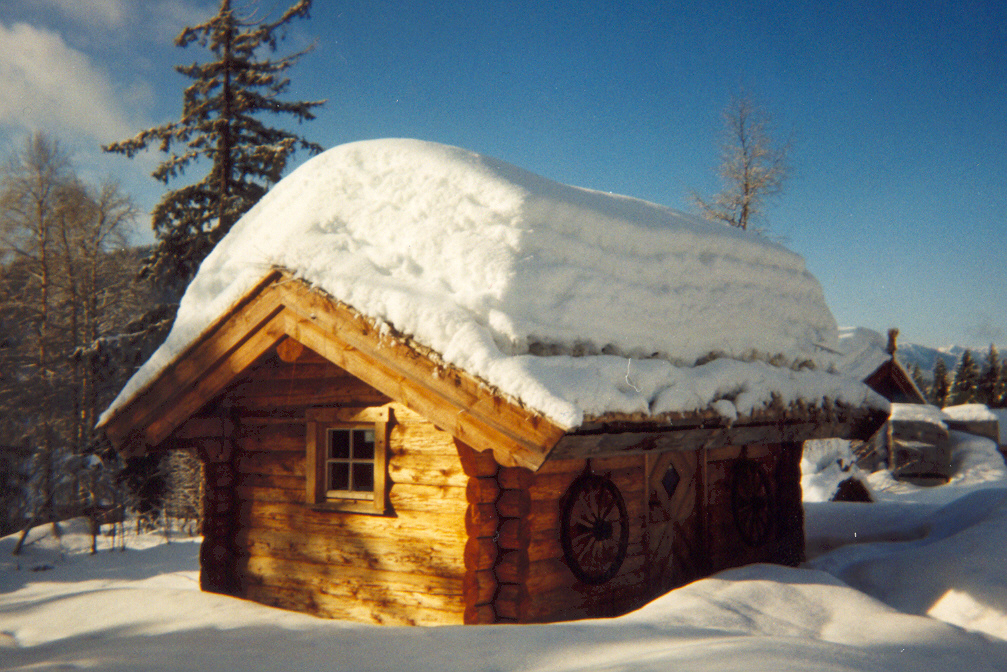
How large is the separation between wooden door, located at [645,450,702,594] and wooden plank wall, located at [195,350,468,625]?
2051 mm

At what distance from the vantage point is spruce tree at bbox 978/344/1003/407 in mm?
49156

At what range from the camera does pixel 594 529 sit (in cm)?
539

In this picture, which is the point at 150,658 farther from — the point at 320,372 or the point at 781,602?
the point at 781,602

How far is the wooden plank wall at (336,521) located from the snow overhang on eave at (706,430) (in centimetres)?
144

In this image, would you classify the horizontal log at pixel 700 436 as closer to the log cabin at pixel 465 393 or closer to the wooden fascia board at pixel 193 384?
the log cabin at pixel 465 393

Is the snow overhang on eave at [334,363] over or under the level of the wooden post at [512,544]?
over

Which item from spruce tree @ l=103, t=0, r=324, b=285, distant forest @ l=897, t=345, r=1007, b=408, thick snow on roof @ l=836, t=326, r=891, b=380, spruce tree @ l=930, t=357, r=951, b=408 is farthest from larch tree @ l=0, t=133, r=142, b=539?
spruce tree @ l=930, t=357, r=951, b=408

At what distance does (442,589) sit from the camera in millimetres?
5242

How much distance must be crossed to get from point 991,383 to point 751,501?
55444 millimetres

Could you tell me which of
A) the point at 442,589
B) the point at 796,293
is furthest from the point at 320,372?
the point at 796,293

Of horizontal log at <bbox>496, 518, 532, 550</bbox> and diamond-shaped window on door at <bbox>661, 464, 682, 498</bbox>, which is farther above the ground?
diamond-shaped window on door at <bbox>661, 464, 682, 498</bbox>

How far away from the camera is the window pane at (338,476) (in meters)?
6.34

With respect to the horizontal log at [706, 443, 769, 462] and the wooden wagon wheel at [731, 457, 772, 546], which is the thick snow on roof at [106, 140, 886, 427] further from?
the wooden wagon wheel at [731, 457, 772, 546]

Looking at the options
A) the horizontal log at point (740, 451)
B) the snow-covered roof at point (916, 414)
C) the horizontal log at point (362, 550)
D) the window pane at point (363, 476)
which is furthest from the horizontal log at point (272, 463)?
the snow-covered roof at point (916, 414)
